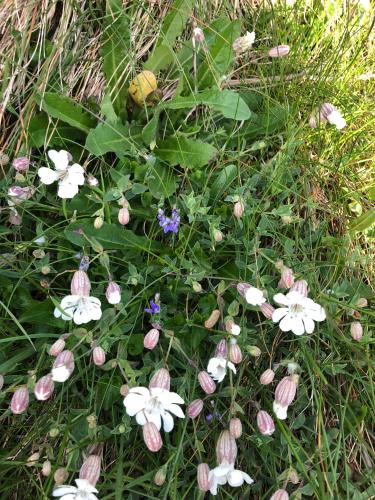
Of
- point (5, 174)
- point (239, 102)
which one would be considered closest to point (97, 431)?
point (5, 174)

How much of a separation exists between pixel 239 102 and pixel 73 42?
1.93ft

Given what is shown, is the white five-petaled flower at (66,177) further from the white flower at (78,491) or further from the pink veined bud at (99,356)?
the white flower at (78,491)

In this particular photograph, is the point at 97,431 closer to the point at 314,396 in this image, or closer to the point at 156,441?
the point at 156,441

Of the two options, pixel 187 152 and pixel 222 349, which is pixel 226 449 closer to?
pixel 222 349

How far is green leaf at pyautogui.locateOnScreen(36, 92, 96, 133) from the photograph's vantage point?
6.08 ft

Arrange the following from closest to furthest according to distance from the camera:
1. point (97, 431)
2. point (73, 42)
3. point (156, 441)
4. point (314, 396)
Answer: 1. point (156, 441)
2. point (97, 431)
3. point (314, 396)
4. point (73, 42)

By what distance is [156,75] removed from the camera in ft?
6.70

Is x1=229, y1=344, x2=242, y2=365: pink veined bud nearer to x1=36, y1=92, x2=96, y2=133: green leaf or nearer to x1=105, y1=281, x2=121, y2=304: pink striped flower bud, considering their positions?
x1=105, y1=281, x2=121, y2=304: pink striped flower bud

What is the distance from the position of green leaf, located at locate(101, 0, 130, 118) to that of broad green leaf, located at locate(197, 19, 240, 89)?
25 centimetres

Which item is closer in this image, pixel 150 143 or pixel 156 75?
pixel 150 143

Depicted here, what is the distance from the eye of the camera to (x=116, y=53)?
199 cm

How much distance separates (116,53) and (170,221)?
0.64 meters

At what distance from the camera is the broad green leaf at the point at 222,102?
6.21ft

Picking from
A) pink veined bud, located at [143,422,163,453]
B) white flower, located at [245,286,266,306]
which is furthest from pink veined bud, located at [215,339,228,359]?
pink veined bud, located at [143,422,163,453]
